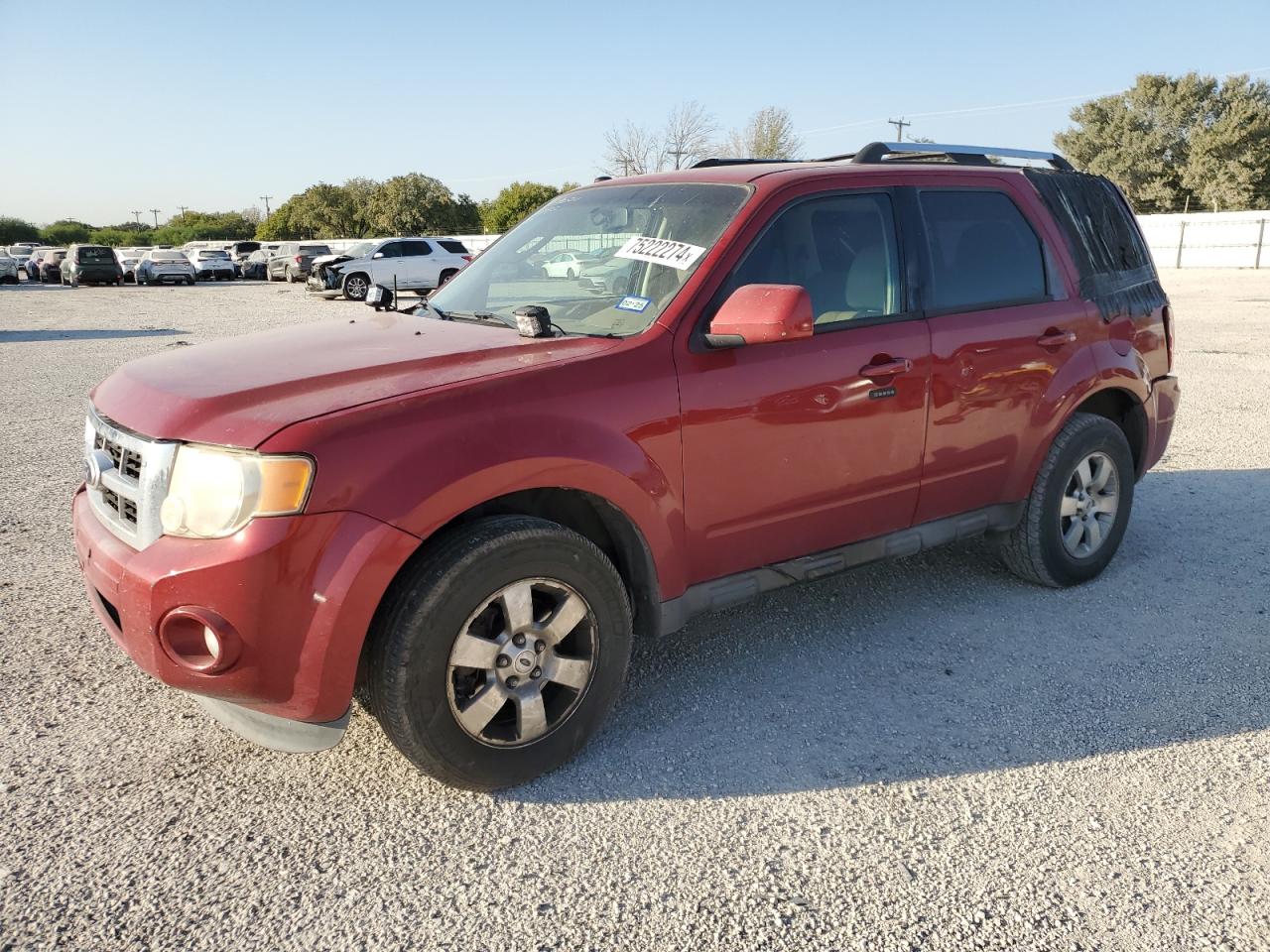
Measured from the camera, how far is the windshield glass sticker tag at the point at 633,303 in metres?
3.36

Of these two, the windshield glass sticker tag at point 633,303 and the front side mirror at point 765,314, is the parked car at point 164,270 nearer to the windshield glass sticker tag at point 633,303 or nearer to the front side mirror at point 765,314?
the windshield glass sticker tag at point 633,303

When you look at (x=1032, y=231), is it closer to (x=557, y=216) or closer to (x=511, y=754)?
(x=557, y=216)

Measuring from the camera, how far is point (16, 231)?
266ft

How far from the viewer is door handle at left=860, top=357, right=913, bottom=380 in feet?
11.8

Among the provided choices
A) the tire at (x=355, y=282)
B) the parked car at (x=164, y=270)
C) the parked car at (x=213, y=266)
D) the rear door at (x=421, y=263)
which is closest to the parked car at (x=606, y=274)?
the rear door at (x=421, y=263)

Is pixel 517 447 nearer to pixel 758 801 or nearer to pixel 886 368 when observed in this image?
pixel 758 801

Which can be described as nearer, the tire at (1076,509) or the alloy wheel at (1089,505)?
the tire at (1076,509)

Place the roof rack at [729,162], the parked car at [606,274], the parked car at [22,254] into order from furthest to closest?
the parked car at [22,254], the roof rack at [729,162], the parked car at [606,274]

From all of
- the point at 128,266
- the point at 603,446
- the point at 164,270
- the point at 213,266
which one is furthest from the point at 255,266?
the point at 603,446

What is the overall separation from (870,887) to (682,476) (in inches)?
53.0

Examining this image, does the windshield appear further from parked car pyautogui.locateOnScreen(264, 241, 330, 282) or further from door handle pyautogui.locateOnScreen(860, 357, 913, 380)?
parked car pyautogui.locateOnScreen(264, 241, 330, 282)

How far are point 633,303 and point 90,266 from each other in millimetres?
43287

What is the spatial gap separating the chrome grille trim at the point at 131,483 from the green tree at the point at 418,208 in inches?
2498

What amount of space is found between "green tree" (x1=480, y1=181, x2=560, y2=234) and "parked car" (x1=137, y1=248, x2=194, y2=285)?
→ 16788 mm
